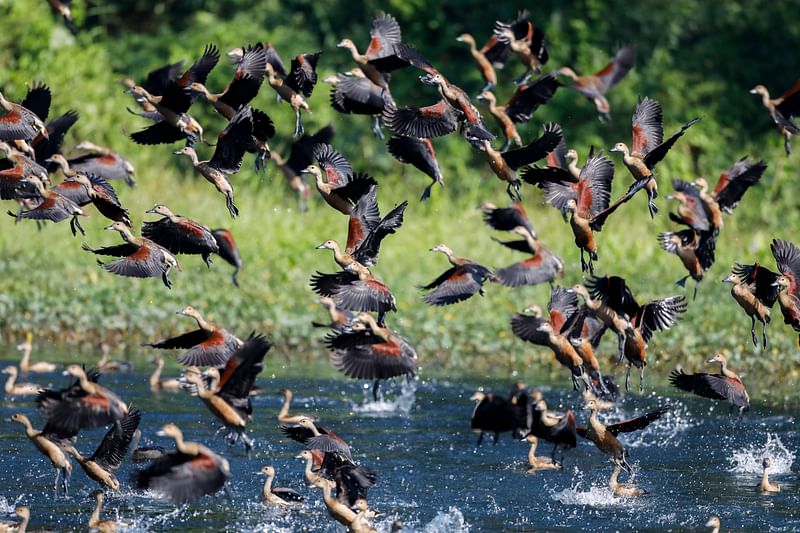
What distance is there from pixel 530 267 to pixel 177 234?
8.29 ft

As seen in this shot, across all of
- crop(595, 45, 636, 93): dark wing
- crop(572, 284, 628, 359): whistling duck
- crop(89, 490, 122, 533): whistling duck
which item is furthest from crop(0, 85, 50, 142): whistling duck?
crop(595, 45, 636, 93): dark wing

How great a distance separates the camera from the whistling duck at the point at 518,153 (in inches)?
389

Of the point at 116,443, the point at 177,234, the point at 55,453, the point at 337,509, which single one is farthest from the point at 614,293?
the point at 55,453

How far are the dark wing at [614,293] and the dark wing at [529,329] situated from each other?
522mm

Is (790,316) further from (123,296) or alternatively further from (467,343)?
(123,296)

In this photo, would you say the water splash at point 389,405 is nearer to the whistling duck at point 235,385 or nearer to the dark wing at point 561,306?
the dark wing at point 561,306

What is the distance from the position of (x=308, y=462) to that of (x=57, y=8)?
560 centimetres

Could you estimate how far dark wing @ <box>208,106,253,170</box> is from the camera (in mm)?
9172

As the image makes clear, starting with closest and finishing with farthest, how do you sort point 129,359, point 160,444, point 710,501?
point 710,501
point 160,444
point 129,359

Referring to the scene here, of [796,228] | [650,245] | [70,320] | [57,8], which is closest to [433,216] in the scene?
[650,245]

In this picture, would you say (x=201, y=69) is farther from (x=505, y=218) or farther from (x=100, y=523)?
(x=100, y=523)

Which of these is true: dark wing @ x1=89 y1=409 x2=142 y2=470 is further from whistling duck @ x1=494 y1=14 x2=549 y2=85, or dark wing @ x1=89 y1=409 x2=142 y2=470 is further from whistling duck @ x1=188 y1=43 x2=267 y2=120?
whistling duck @ x1=494 y1=14 x2=549 y2=85

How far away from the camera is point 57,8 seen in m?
12.8

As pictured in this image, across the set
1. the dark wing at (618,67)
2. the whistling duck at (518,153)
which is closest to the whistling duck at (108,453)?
the whistling duck at (518,153)
